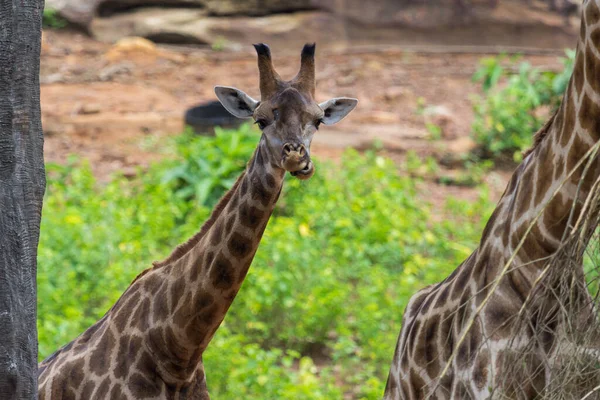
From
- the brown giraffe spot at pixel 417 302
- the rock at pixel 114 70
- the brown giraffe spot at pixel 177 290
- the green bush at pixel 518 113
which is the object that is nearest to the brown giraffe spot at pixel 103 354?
the brown giraffe spot at pixel 177 290

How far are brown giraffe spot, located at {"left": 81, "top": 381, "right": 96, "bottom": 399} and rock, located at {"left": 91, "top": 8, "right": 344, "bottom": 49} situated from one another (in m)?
12.1

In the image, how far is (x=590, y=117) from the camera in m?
3.54

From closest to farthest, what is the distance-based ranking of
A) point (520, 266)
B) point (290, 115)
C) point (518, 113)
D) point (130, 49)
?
point (520, 266) → point (290, 115) → point (518, 113) → point (130, 49)

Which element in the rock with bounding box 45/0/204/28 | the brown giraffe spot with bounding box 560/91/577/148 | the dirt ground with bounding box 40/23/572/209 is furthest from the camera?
the rock with bounding box 45/0/204/28

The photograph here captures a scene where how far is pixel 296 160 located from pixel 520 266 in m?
1.16

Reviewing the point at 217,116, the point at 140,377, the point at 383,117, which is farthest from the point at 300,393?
the point at 383,117

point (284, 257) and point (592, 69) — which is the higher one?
point (592, 69)

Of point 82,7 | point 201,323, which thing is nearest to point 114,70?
point 82,7

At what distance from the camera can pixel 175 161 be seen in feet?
36.3

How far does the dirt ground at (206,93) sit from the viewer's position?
12.4 m

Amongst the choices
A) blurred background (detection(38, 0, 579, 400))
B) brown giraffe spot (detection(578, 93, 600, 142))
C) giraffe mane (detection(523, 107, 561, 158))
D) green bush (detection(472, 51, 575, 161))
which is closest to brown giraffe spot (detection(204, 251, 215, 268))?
giraffe mane (detection(523, 107, 561, 158))

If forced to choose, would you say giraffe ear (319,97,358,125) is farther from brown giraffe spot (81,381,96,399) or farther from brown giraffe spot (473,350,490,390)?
brown giraffe spot (81,381,96,399)

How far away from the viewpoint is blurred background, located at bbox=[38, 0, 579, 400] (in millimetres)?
8086

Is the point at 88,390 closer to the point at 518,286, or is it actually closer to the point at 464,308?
the point at 464,308
